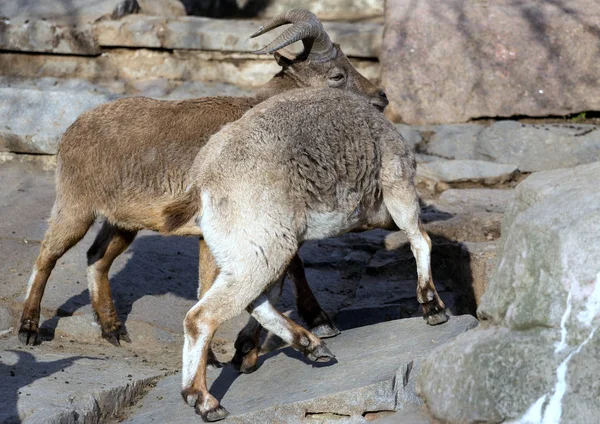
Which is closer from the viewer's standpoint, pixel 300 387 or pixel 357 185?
pixel 300 387

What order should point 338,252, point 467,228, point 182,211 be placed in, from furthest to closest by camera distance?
point 338,252
point 467,228
point 182,211

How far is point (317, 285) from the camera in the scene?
7.02 meters

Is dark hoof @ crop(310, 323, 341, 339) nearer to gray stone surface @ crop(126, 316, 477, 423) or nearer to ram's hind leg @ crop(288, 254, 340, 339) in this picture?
ram's hind leg @ crop(288, 254, 340, 339)

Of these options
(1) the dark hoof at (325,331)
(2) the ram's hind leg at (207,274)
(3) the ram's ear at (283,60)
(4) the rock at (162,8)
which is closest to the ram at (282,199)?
(1) the dark hoof at (325,331)

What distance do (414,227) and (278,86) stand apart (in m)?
1.75

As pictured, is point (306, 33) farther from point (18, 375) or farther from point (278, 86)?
point (18, 375)

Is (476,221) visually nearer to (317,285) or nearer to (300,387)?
(317,285)

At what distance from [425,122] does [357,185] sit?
195 inches

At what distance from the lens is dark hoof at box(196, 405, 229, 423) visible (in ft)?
14.2

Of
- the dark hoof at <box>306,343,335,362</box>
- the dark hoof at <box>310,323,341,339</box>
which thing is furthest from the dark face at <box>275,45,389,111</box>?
the dark hoof at <box>306,343,335,362</box>

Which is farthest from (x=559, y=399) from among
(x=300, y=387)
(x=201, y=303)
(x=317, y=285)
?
(x=317, y=285)

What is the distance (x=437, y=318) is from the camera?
16.4ft

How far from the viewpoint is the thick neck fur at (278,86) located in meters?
6.37

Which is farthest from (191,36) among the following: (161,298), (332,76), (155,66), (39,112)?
(161,298)
